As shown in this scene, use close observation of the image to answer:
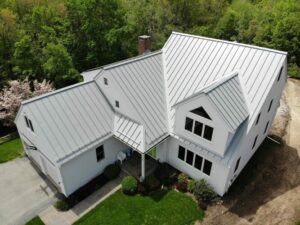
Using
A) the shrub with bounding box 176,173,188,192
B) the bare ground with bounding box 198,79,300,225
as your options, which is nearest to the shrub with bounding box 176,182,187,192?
the shrub with bounding box 176,173,188,192

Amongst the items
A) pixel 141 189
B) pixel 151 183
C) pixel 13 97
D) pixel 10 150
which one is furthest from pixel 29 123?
pixel 151 183

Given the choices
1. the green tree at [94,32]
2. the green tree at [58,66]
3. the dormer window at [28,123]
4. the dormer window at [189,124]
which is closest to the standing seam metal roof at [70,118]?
the dormer window at [28,123]

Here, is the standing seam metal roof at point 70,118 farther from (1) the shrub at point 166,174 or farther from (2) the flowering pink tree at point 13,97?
(2) the flowering pink tree at point 13,97

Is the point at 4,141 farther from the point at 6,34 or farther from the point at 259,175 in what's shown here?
the point at 259,175

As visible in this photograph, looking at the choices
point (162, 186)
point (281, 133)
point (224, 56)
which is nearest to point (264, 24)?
point (281, 133)

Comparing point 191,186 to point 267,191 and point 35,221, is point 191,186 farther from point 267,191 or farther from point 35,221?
point 35,221

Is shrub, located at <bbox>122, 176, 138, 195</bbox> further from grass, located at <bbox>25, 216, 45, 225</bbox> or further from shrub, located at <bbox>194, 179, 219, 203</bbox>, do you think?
grass, located at <bbox>25, 216, 45, 225</bbox>
